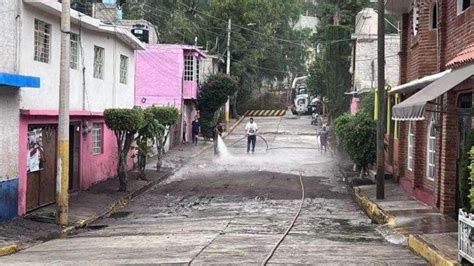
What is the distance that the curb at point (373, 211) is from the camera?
14.5 metres

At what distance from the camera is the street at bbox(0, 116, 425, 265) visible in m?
10.5

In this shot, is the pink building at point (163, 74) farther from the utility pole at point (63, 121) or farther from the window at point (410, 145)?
the utility pole at point (63, 121)

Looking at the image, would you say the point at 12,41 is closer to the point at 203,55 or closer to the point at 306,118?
the point at 203,55

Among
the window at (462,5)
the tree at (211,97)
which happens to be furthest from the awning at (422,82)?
A: the tree at (211,97)

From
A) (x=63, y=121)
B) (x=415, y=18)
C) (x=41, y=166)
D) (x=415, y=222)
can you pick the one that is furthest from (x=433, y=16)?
(x=41, y=166)

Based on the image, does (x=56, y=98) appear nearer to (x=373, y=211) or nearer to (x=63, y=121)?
(x=63, y=121)

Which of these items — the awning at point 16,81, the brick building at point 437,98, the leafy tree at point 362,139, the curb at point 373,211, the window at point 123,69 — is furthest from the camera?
the window at point 123,69

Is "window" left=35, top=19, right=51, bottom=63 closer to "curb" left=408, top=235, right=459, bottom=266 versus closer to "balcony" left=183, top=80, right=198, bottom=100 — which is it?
"curb" left=408, top=235, right=459, bottom=266

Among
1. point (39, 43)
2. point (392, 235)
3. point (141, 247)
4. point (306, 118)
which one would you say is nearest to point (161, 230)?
point (141, 247)

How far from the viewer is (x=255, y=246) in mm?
11367

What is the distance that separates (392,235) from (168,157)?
21.3 m

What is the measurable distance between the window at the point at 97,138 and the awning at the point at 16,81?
277 inches

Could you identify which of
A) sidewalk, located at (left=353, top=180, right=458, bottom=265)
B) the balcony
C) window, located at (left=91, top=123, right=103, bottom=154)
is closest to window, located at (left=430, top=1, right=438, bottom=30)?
sidewalk, located at (left=353, top=180, right=458, bottom=265)

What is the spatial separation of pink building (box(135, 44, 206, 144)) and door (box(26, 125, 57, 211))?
75.3ft
